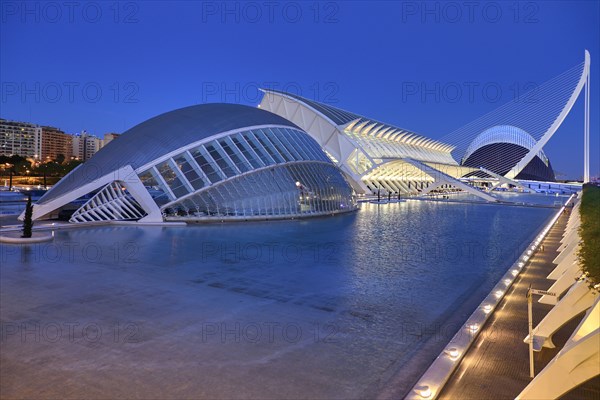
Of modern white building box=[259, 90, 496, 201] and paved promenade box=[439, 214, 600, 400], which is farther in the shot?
modern white building box=[259, 90, 496, 201]

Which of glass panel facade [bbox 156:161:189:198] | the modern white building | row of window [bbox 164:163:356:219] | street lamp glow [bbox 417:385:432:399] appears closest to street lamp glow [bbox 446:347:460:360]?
street lamp glow [bbox 417:385:432:399]

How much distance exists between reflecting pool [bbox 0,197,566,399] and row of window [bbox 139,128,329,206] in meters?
6.99

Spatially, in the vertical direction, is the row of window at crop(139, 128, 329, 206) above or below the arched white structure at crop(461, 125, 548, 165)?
below

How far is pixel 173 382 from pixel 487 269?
10.3 m

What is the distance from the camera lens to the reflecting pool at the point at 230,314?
5.57 meters

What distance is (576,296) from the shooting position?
6.61 metres

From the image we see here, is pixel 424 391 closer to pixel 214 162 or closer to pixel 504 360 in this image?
pixel 504 360

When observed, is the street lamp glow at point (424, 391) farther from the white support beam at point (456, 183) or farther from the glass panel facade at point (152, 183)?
the white support beam at point (456, 183)

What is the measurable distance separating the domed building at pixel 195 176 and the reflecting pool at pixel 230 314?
6773mm

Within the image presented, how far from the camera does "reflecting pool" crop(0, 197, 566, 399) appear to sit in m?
5.57

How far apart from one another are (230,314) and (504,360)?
15.8 feet

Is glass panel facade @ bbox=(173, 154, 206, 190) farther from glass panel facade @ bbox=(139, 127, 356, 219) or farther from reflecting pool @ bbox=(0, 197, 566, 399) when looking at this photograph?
reflecting pool @ bbox=(0, 197, 566, 399)

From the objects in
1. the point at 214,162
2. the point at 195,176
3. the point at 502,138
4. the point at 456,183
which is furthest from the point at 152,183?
the point at 502,138

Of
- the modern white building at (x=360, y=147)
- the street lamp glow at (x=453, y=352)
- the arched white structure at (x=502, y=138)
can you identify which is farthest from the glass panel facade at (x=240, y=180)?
the arched white structure at (x=502, y=138)
